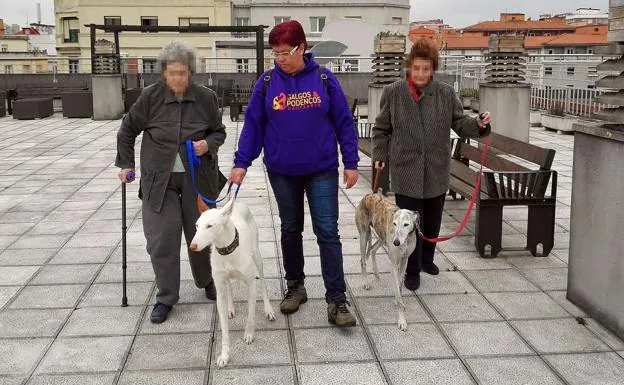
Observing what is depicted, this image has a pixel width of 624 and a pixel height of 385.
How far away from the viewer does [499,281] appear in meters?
5.51

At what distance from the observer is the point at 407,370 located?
3955 millimetres

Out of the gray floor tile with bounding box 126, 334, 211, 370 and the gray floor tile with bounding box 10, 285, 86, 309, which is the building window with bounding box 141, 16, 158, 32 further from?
the gray floor tile with bounding box 126, 334, 211, 370

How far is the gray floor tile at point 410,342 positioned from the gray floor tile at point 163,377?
1.16m

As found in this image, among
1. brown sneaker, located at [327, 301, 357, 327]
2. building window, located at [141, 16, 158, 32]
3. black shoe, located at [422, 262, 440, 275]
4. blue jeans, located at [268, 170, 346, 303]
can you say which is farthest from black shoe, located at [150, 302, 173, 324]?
building window, located at [141, 16, 158, 32]

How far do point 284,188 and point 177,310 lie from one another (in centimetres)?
126

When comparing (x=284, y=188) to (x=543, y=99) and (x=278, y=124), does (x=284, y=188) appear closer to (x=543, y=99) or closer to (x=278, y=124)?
Result: (x=278, y=124)

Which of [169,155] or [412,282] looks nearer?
[169,155]

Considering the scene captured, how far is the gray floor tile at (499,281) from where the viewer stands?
17.5ft

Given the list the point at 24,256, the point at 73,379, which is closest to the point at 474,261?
the point at 73,379

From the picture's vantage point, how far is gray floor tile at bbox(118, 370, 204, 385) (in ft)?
12.6

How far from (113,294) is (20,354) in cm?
113

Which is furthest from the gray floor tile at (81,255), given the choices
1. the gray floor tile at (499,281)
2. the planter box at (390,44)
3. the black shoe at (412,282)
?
the planter box at (390,44)

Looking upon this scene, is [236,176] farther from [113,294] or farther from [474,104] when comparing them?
[474,104]

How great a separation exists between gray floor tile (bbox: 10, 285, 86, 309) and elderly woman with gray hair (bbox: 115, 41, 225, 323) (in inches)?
32.8
